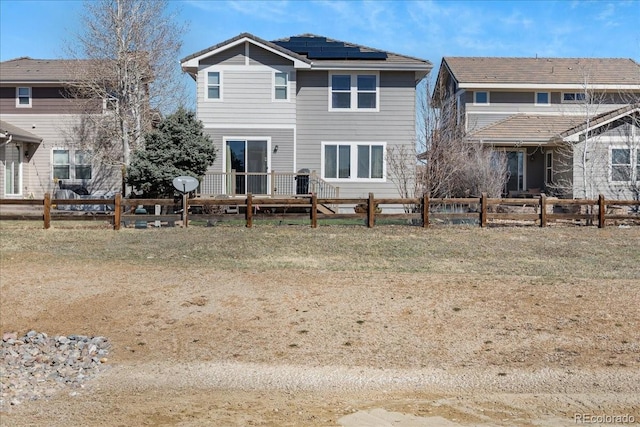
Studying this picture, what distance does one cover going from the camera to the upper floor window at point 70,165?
27.7 m

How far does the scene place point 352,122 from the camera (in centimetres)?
2442

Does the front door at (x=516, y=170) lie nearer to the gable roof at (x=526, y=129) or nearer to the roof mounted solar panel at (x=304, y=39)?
the gable roof at (x=526, y=129)

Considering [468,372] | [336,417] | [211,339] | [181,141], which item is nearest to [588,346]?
[468,372]

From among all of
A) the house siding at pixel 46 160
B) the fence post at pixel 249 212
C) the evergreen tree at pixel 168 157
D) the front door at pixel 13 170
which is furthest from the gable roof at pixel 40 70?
the fence post at pixel 249 212

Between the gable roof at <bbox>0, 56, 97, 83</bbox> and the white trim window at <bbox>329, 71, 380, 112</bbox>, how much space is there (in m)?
10.1

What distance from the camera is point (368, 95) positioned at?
24.5 meters

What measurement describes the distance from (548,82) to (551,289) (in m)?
23.7

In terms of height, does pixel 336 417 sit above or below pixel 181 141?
below

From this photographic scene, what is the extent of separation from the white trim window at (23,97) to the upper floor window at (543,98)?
82.9ft

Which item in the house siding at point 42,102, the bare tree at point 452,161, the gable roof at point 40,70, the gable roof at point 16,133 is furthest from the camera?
the house siding at point 42,102

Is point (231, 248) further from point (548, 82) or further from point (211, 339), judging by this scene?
point (548, 82)

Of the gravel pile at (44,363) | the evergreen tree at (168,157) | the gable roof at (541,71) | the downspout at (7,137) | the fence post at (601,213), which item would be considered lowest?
the gravel pile at (44,363)

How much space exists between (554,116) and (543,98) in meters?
1.33

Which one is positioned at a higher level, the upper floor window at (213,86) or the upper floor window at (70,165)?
the upper floor window at (213,86)
